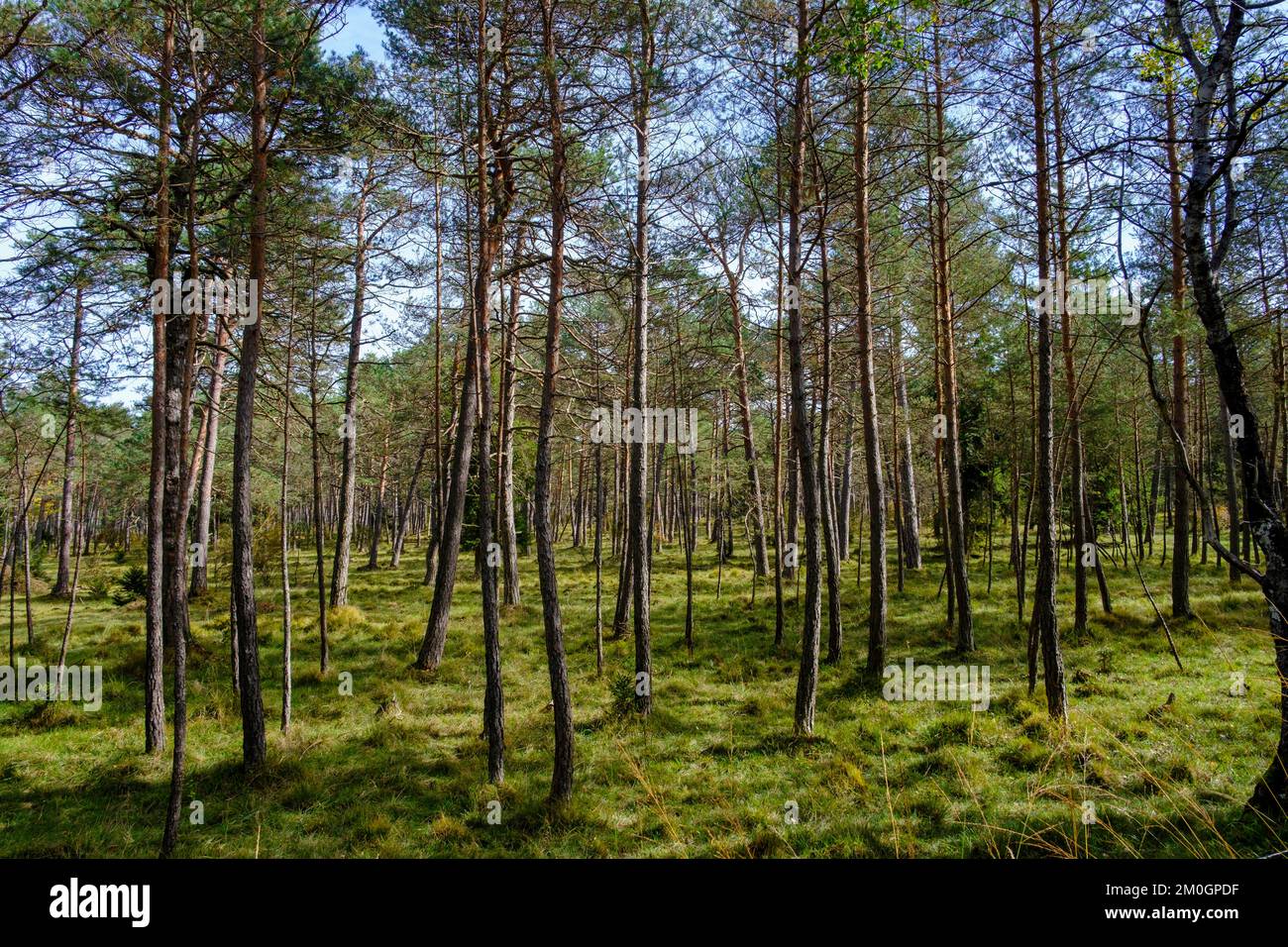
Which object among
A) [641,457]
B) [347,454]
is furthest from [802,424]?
[347,454]

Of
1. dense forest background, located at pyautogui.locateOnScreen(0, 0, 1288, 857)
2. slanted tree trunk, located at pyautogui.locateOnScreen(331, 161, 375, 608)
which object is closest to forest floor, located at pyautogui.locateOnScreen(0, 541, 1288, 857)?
dense forest background, located at pyautogui.locateOnScreen(0, 0, 1288, 857)

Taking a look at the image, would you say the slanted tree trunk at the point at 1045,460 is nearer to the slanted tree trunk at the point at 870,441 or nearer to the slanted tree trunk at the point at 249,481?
the slanted tree trunk at the point at 870,441

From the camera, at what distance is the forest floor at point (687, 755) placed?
583 centimetres

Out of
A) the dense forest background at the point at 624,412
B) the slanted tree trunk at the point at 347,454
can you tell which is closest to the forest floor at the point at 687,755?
the dense forest background at the point at 624,412

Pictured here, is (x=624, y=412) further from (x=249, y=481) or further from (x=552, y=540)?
(x=249, y=481)

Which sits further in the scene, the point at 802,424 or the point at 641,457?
the point at 641,457

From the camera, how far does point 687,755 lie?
8.08m

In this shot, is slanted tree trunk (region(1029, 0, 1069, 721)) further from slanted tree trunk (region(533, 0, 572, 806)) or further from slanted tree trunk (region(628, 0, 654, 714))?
slanted tree trunk (region(533, 0, 572, 806))

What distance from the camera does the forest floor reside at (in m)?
5.83

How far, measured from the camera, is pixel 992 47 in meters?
8.74

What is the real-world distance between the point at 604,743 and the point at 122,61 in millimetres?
10655
